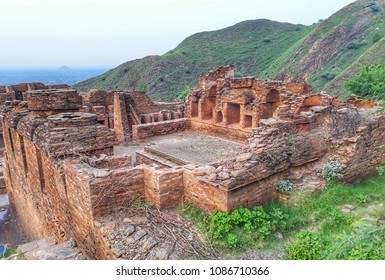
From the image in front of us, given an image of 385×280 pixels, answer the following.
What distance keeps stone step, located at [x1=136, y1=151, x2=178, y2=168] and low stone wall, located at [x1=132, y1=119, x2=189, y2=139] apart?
2.78 meters

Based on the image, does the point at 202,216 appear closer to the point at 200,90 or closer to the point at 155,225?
the point at 155,225

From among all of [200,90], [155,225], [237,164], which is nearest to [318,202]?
[237,164]

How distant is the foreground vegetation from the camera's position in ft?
15.1

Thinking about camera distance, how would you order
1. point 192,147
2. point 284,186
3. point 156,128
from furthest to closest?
point 156,128 → point 192,147 → point 284,186

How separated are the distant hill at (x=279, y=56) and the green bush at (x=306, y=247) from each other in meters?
25.6

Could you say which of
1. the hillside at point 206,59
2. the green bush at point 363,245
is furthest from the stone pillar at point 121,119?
the hillside at point 206,59

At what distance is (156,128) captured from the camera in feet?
44.2

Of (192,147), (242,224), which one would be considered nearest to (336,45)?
(192,147)

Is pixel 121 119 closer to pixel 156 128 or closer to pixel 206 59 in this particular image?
pixel 156 128

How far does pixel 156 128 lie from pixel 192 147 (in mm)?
3151

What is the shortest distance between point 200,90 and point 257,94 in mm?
3038

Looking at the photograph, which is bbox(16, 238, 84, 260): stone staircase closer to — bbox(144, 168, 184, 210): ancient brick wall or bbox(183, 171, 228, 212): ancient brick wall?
bbox(144, 168, 184, 210): ancient brick wall

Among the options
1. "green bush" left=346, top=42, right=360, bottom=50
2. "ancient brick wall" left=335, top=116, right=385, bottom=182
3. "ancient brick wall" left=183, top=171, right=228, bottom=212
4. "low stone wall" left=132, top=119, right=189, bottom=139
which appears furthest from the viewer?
"green bush" left=346, top=42, right=360, bottom=50

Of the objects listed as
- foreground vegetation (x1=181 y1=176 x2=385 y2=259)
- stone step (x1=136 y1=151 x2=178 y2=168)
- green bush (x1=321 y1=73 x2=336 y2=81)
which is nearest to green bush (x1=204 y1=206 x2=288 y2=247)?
foreground vegetation (x1=181 y1=176 x2=385 y2=259)
